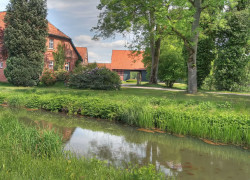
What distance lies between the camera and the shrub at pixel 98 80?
19422 mm

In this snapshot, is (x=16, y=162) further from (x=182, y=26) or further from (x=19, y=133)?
(x=182, y=26)

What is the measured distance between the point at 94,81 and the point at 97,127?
11093mm

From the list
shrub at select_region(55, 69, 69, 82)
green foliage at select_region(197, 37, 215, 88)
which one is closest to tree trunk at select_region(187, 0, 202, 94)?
green foliage at select_region(197, 37, 215, 88)

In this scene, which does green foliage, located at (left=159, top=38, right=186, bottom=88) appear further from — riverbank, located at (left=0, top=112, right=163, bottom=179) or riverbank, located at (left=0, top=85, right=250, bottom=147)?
riverbank, located at (left=0, top=112, right=163, bottom=179)

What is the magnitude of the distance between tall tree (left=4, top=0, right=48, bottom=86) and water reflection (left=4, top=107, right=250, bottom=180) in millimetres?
14639

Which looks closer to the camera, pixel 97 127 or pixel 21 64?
pixel 97 127

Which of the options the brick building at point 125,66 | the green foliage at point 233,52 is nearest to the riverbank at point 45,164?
the green foliage at point 233,52

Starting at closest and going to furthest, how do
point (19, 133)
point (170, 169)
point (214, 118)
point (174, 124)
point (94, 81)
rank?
point (170, 169) < point (19, 133) < point (214, 118) < point (174, 124) < point (94, 81)

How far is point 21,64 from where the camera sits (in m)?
21.9

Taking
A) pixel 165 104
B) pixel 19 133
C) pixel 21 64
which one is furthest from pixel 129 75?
pixel 19 133

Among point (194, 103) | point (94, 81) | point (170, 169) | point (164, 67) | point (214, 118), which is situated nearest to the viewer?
point (170, 169)

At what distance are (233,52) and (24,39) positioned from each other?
19.1 meters

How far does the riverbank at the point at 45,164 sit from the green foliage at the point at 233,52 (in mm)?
19244

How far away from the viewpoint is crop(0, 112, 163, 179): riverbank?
11.3ft
